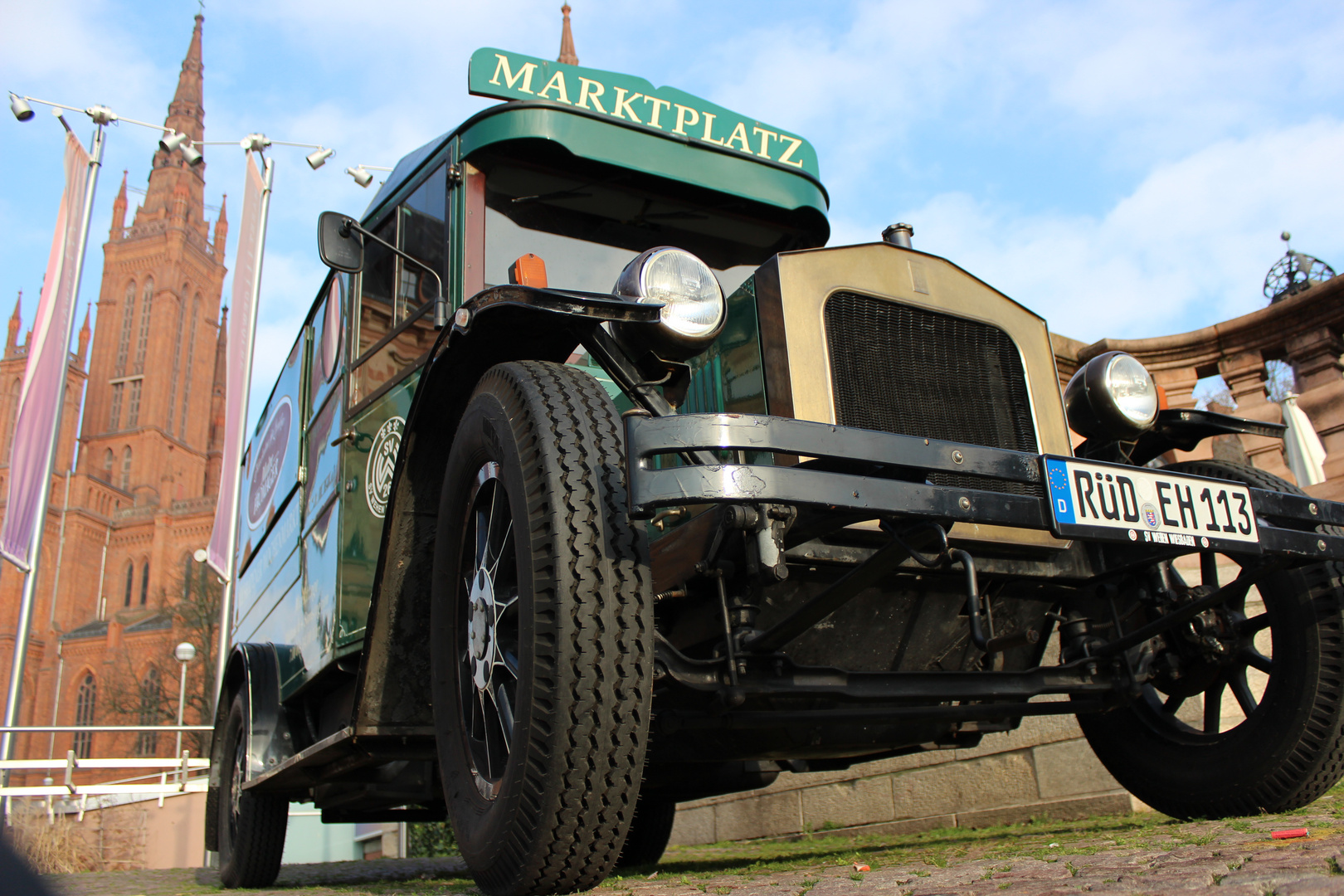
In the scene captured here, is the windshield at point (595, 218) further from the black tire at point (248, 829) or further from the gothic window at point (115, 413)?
the gothic window at point (115, 413)

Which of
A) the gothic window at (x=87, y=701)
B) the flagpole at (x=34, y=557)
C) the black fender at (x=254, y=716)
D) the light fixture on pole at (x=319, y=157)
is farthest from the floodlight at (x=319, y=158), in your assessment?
the gothic window at (x=87, y=701)

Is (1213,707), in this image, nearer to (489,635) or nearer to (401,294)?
(489,635)

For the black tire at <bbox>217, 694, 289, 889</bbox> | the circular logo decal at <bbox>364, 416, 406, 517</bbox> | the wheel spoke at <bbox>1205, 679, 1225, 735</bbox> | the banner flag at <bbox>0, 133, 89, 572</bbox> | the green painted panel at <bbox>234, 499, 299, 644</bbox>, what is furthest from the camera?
the banner flag at <bbox>0, 133, 89, 572</bbox>

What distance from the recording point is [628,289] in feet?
8.29

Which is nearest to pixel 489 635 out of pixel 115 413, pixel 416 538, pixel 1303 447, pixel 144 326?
pixel 416 538

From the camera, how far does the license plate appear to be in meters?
2.37

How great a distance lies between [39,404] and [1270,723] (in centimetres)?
1596

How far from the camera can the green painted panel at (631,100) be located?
358cm

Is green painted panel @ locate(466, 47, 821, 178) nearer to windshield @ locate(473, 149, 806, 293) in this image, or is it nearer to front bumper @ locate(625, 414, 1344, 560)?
windshield @ locate(473, 149, 806, 293)

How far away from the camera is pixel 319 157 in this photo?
48.2 feet

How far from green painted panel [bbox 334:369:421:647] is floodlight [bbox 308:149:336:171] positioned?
39.3 ft

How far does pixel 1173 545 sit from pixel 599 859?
163 cm

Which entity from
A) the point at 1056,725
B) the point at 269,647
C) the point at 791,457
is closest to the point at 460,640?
the point at 791,457

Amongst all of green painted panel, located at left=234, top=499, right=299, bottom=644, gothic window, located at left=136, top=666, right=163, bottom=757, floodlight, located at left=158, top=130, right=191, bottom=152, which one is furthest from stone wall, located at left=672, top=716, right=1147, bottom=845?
gothic window, located at left=136, top=666, right=163, bottom=757
